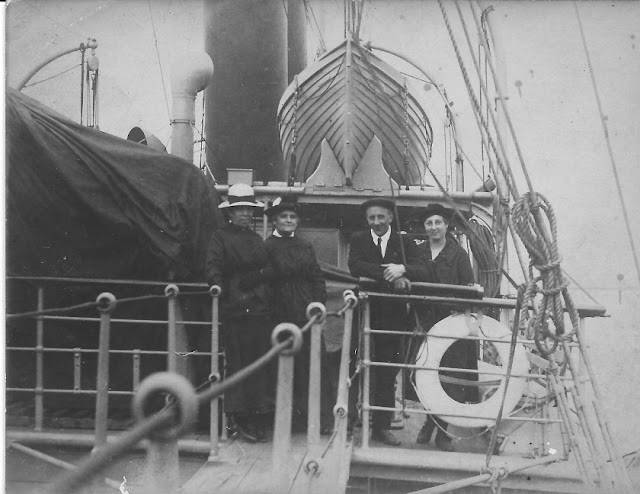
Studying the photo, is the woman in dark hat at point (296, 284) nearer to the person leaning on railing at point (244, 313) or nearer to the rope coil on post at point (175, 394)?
the person leaning on railing at point (244, 313)

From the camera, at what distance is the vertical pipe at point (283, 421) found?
1828mm

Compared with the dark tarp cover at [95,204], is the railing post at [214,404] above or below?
below

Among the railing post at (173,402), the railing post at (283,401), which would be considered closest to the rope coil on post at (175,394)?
the railing post at (173,402)

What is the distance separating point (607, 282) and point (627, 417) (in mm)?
1112

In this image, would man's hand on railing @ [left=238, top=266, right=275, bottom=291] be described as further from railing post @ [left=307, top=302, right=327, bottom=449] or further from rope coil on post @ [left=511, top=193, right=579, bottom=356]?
rope coil on post @ [left=511, top=193, right=579, bottom=356]

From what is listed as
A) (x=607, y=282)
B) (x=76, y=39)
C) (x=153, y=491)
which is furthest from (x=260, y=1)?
(x=153, y=491)

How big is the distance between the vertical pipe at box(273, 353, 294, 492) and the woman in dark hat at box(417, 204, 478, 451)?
1.44 meters

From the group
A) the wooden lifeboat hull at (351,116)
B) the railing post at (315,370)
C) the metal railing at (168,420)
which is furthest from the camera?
the wooden lifeboat hull at (351,116)

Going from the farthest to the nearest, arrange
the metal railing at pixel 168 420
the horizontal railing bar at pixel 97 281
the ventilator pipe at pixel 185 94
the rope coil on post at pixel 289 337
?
1. the ventilator pipe at pixel 185 94
2. the horizontal railing bar at pixel 97 281
3. the rope coil on post at pixel 289 337
4. the metal railing at pixel 168 420

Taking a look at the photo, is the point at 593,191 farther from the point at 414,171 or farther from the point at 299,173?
Answer: the point at 299,173

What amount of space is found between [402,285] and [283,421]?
1.45 meters

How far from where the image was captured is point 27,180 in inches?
117

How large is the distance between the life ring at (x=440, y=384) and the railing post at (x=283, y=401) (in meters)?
1.31

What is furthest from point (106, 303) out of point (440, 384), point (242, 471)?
point (440, 384)
